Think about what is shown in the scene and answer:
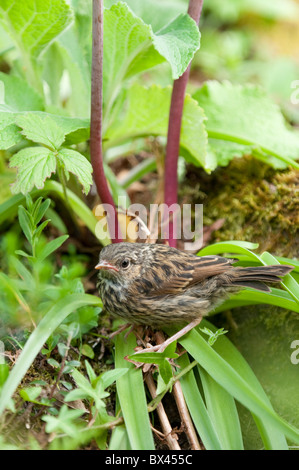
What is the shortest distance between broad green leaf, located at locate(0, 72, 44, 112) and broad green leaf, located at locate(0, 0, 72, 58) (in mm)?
241

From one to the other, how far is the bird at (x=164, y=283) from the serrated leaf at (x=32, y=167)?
1.81 ft

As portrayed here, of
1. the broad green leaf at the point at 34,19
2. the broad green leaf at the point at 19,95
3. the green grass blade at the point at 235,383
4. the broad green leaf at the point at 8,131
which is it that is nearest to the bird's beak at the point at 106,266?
the green grass blade at the point at 235,383

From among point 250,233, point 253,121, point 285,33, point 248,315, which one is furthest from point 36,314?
point 285,33

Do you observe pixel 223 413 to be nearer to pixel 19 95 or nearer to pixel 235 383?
pixel 235 383

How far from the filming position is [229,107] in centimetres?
367

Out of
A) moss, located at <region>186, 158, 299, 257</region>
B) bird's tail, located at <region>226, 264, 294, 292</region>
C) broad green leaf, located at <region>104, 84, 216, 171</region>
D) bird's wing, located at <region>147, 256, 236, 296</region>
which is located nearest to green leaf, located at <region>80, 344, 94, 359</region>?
bird's wing, located at <region>147, 256, 236, 296</region>

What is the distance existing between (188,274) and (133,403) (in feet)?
2.54

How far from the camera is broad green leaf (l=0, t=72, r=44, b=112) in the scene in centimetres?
307

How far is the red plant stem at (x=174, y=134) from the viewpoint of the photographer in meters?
3.04

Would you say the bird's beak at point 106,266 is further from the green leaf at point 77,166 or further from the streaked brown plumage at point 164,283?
the green leaf at point 77,166

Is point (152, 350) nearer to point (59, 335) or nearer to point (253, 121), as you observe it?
point (59, 335)

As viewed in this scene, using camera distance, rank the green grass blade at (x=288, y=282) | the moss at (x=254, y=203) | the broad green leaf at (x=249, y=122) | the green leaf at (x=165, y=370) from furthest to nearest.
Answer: the broad green leaf at (x=249, y=122), the moss at (x=254, y=203), the green grass blade at (x=288, y=282), the green leaf at (x=165, y=370)

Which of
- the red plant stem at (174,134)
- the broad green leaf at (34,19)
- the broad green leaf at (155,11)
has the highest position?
the broad green leaf at (155,11)
